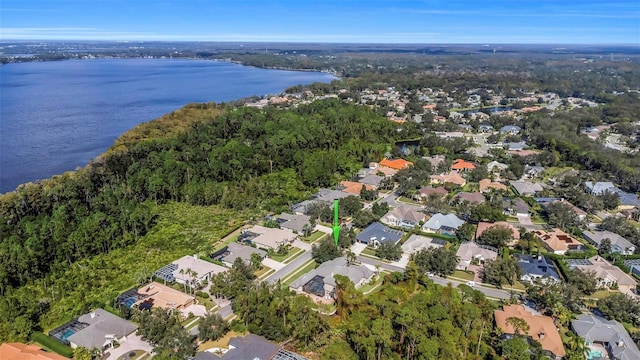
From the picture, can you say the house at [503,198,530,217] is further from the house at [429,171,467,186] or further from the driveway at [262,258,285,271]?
the driveway at [262,258,285,271]

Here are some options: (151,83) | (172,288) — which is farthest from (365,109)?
(151,83)

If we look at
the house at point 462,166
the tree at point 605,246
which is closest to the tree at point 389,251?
the tree at point 605,246

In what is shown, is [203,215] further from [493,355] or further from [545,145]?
[545,145]

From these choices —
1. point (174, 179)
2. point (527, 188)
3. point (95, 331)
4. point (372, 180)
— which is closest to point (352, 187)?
point (372, 180)

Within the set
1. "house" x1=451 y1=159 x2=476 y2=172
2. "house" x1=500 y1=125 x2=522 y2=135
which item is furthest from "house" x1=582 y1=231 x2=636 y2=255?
"house" x1=500 y1=125 x2=522 y2=135

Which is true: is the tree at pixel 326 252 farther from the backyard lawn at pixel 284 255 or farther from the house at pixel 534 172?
the house at pixel 534 172

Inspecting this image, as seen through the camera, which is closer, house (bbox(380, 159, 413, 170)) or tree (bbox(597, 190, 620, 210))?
tree (bbox(597, 190, 620, 210))
